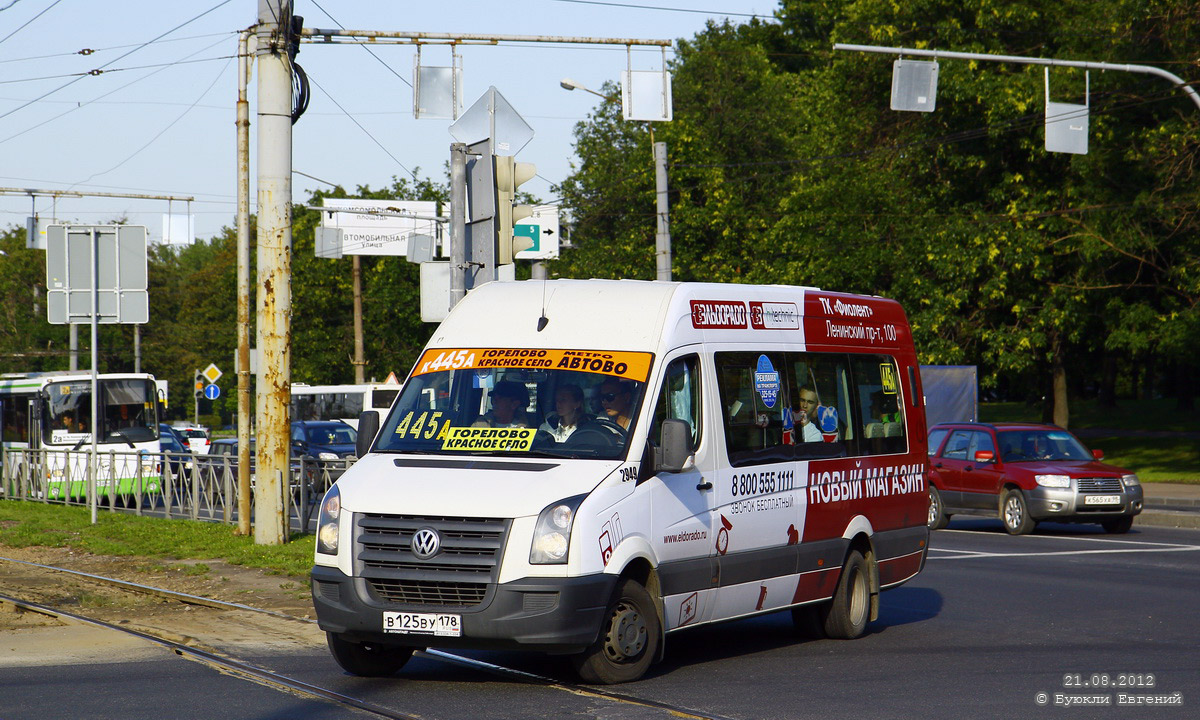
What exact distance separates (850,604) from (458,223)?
491 cm

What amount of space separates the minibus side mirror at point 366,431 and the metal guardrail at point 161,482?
24.6ft

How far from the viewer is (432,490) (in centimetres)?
791

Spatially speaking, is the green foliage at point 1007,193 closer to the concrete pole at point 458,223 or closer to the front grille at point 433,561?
the concrete pole at point 458,223

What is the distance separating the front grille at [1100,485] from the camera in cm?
1975

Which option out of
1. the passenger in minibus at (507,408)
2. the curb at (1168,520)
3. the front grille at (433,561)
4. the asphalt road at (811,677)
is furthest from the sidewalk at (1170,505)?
Result: the front grille at (433,561)

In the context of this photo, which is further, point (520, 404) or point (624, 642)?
point (520, 404)

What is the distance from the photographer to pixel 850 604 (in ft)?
34.6

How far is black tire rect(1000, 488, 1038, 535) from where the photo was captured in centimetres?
2020

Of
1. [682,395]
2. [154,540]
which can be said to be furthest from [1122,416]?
[682,395]

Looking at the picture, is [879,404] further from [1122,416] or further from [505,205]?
[1122,416]

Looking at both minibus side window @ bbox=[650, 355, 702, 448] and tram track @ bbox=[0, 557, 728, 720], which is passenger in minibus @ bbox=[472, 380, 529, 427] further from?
tram track @ bbox=[0, 557, 728, 720]

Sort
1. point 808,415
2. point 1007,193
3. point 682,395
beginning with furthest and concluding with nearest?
point 1007,193 → point 808,415 → point 682,395

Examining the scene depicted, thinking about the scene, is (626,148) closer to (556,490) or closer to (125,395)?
(125,395)

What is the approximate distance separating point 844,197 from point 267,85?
25.4 m
